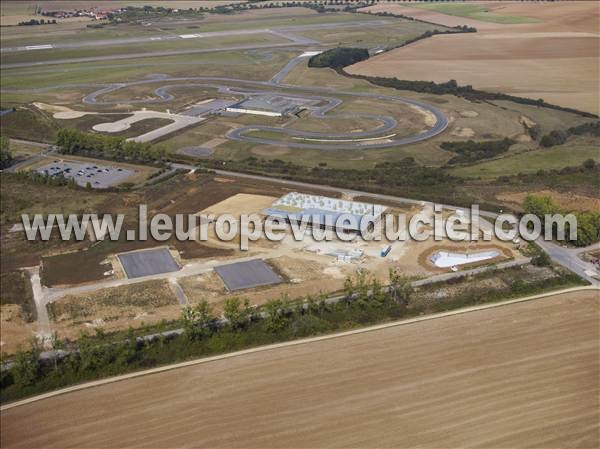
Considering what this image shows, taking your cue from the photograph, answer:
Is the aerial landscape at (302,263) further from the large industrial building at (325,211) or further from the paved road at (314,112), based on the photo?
the paved road at (314,112)

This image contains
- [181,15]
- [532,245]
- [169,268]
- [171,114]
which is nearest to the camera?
[169,268]

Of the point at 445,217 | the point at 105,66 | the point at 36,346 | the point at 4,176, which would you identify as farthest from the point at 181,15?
the point at 36,346

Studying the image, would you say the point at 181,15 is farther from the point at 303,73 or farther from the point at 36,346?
the point at 36,346

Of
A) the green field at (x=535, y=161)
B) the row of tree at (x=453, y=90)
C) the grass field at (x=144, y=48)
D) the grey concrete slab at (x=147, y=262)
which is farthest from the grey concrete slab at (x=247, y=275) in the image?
the grass field at (x=144, y=48)

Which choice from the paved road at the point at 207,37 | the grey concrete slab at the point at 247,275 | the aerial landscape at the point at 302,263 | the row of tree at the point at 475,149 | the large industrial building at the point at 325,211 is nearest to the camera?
the aerial landscape at the point at 302,263

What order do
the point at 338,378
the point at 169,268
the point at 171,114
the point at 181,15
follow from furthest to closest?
the point at 181,15 < the point at 171,114 < the point at 169,268 < the point at 338,378

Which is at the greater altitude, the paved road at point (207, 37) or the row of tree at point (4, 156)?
the paved road at point (207, 37)
